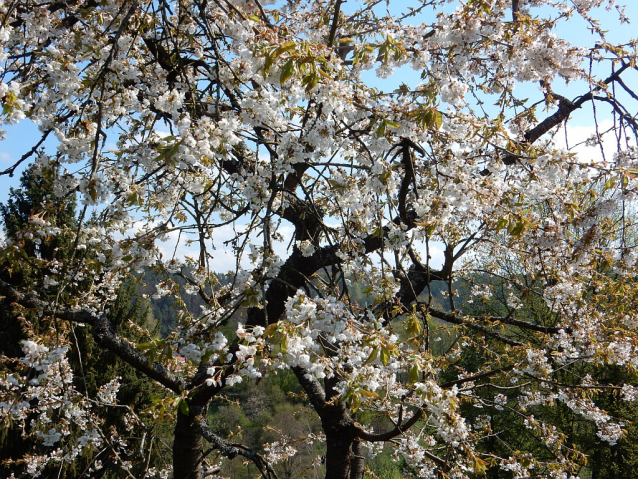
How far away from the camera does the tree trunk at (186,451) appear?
3.66 m

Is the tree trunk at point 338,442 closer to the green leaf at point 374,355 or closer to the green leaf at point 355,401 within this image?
the green leaf at point 355,401

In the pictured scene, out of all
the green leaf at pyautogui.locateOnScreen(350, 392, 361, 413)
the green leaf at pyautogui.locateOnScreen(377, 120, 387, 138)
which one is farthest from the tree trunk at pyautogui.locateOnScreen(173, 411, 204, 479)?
A: the green leaf at pyautogui.locateOnScreen(377, 120, 387, 138)

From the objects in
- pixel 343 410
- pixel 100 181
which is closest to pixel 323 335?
pixel 100 181

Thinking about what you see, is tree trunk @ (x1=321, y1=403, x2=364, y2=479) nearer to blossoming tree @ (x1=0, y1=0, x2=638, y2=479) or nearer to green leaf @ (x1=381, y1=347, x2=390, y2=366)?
blossoming tree @ (x1=0, y1=0, x2=638, y2=479)

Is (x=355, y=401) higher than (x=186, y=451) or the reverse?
higher

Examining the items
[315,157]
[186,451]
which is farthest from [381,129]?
[186,451]

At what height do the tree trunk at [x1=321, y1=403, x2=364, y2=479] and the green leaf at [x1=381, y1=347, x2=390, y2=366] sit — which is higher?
the green leaf at [x1=381, y1=347, x2=390, y2=366]

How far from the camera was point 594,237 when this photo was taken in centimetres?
218

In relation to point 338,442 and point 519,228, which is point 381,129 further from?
point 338,442

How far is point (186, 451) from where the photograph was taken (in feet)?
12.0

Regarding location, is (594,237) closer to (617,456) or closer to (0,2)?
(0,2)

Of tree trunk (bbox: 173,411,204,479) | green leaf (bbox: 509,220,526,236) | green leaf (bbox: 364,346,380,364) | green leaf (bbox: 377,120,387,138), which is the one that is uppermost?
green leaf (bbox: 377,120,387,138)

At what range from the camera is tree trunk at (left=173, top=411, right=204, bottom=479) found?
3660 millimetres

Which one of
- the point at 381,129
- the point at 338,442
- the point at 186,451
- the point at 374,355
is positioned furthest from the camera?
the point at 338,442
